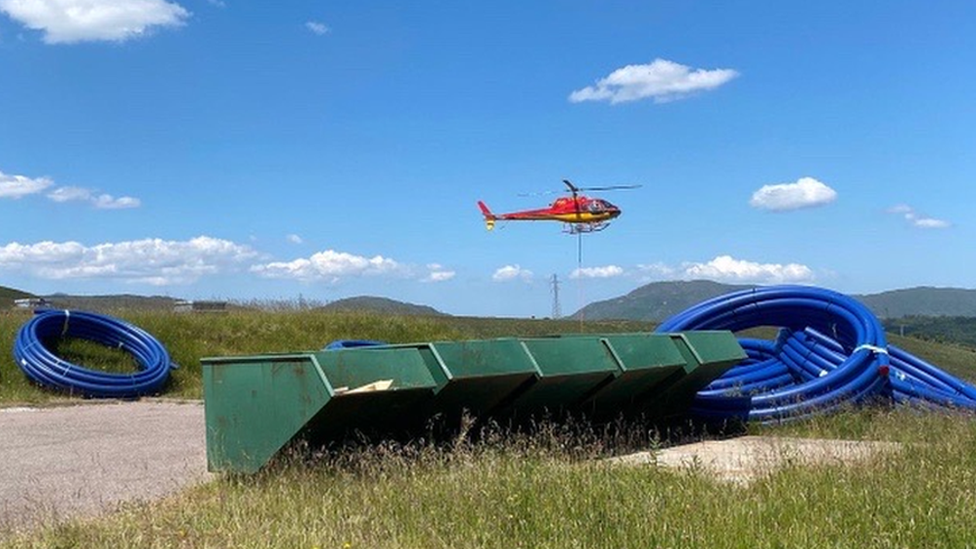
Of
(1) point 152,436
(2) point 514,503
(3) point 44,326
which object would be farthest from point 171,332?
(2) point 514,503

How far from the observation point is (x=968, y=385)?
13016 millimetres

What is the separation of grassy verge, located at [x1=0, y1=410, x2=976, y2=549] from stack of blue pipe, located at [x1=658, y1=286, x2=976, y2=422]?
3837mm

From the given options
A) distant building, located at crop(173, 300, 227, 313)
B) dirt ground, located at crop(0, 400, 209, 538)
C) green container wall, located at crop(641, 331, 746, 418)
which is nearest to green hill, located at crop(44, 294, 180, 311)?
distant building, located at crop(173, 300, 227, 313)

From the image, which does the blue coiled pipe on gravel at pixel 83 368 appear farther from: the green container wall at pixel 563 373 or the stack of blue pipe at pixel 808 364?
the green container wall at pixel 563 373

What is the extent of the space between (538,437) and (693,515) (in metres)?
3.16

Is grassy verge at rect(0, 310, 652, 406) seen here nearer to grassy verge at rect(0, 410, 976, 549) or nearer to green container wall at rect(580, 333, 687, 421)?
green container wall at rect(580, 333, 687, 421)

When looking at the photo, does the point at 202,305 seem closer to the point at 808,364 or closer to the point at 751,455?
the point at 808,364

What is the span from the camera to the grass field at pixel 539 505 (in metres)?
5.49

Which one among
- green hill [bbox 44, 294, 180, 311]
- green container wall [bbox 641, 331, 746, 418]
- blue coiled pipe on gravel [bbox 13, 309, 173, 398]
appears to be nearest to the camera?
green container wall [bbox 641, 331, 746, 418]

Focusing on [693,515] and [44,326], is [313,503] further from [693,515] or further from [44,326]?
[44,326]

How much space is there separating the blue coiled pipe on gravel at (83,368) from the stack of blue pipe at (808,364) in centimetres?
974

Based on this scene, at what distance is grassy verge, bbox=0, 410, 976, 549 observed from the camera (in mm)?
5480

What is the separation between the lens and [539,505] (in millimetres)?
6199

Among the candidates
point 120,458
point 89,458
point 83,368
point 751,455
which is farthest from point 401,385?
point 83,368
